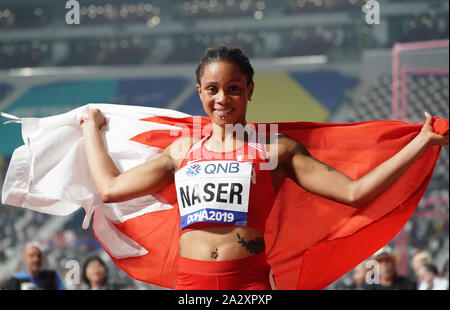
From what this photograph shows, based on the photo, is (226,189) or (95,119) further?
(95,119)

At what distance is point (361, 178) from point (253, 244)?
1.80ft

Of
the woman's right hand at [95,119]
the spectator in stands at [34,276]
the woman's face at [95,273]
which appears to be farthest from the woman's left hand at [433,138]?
the spectator in stands at [34,276]

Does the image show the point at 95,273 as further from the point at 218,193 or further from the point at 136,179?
the point at 218,193

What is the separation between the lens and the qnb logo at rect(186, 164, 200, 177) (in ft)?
8.21

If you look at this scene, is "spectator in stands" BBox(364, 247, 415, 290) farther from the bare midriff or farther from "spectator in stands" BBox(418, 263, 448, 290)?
the bare midriff

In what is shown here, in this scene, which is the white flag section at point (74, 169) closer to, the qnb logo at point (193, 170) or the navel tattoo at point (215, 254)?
the qnb logo at point (193, 170)

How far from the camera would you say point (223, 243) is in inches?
95.2

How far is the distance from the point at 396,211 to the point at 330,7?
1449 centimetres

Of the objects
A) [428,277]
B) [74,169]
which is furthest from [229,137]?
[428,277]

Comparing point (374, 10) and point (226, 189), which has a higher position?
Answer: point (374, 10)

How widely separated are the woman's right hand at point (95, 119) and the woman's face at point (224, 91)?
2.68ft

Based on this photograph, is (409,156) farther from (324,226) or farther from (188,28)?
(188,28)
